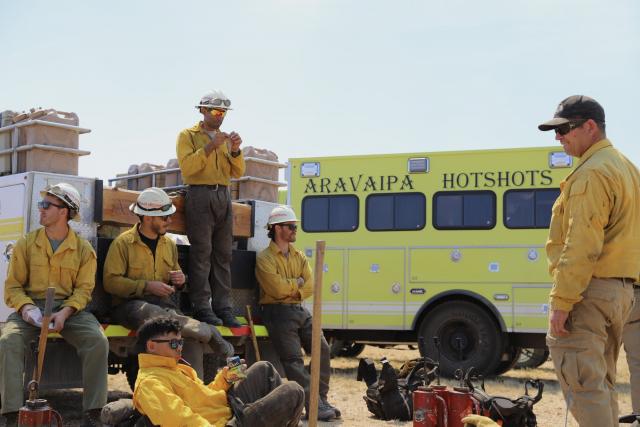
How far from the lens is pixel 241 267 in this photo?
912 centimetres

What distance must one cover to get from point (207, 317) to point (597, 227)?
408 cm

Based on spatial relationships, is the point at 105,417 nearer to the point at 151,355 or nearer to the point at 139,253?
the point at 151,355

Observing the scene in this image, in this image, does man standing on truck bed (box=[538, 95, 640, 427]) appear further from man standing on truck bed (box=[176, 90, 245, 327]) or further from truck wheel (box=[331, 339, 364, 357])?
truck wheel (box=[331, 339, 364, 357])

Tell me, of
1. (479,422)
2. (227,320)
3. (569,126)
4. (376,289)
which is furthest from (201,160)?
(376,289)

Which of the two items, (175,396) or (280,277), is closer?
(175,396)

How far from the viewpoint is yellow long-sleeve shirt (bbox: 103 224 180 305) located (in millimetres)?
7559

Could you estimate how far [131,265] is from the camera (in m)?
7.66

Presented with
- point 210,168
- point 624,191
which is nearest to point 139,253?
point 210,168

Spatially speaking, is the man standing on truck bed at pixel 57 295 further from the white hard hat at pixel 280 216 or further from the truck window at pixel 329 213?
the truck window at pixel 329 213

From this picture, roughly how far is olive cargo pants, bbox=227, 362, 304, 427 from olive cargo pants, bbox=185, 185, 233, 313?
2.05 m

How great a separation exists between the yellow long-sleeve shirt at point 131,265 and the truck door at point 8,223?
30.7 inches

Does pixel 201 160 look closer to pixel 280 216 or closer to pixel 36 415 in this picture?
pixel 280 216

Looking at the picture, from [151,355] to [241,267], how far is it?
379 cm

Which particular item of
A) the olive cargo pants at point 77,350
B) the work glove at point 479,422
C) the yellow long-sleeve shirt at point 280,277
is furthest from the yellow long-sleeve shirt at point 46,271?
the work glove at point 479,422
